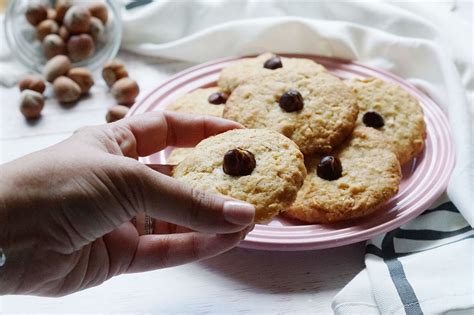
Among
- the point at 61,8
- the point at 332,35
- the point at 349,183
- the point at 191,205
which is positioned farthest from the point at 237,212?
the point at 61,8

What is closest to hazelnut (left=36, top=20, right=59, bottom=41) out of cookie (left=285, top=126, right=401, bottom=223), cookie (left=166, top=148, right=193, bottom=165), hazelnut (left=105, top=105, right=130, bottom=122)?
hazelnut (left=105, top=105, right=130, bottom=122)

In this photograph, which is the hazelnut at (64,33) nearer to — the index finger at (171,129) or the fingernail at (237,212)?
the index finger at (171,129)

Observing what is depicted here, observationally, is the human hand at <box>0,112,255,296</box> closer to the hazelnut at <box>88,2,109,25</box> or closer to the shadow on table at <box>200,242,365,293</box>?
the shadow on table at <box>200,242,365,293</box>

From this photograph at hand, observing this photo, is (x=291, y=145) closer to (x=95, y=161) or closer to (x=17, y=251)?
(x=95, y=161)

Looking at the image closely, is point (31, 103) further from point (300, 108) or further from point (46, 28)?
point (300, 108)

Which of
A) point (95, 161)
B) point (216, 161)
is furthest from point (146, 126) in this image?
point (95, 161)
